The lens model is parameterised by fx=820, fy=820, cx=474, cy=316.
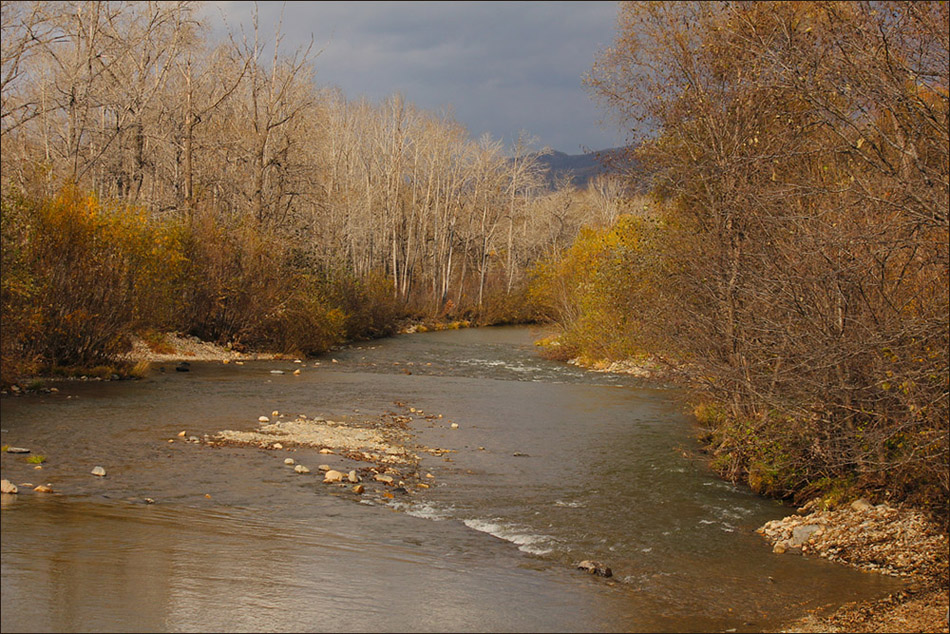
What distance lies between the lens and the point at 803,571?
962 centimetres

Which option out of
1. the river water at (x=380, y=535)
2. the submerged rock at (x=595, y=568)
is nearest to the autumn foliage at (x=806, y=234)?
the river water at (x=380, y=535)

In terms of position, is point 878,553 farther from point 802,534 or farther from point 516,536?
point 516,536

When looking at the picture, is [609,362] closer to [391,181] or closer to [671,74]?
[671,74]

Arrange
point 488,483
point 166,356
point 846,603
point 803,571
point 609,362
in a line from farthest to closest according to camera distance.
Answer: point 609,362
point 166,356
point 488,483
point 803,571
point 846,603

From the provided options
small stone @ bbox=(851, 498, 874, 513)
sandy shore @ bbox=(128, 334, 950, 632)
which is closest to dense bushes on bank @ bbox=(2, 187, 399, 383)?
sandy shore @ bbox=(128, 334, 950, 632)

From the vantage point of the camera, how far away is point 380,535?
9961mm

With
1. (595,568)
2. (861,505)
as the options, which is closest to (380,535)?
(595,568)

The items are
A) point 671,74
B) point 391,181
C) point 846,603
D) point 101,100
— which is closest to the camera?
point 846,603

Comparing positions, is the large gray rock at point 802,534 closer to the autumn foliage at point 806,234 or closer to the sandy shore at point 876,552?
the sandy shore at point 876,552

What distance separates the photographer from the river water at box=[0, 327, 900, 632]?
7.00 meters

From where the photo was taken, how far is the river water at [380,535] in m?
7.00

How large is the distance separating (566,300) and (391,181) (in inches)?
1230

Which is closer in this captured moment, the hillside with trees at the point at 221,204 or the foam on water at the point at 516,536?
the foam on water at the point at 516,536

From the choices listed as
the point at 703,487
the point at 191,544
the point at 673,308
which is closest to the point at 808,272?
the point at 673,308
